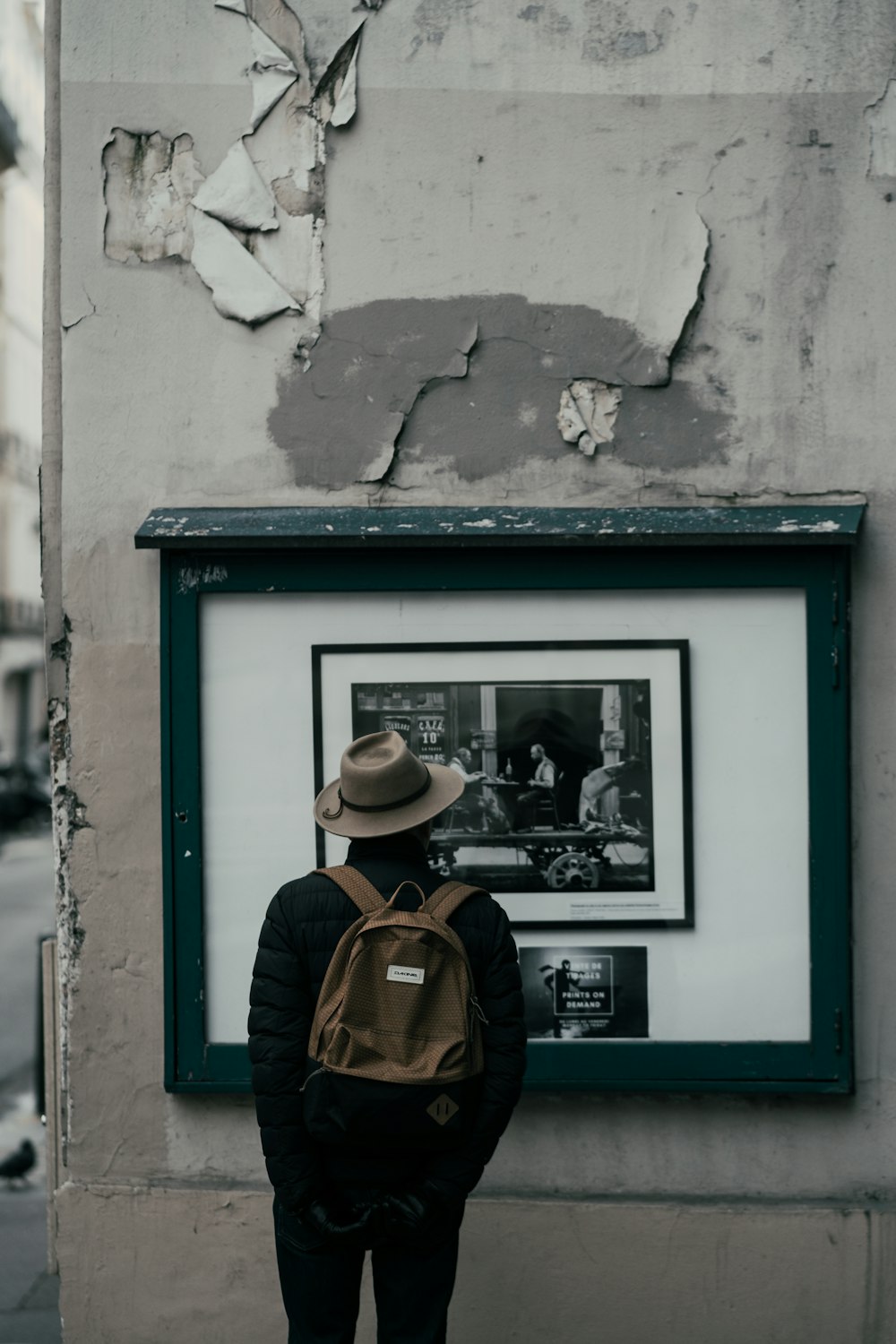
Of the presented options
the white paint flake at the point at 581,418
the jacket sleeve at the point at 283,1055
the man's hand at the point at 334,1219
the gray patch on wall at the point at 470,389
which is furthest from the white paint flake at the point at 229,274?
the man's hand at the point at 334,1219

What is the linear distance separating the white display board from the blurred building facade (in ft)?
112

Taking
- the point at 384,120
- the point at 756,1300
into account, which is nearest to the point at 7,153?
the point at 384,120

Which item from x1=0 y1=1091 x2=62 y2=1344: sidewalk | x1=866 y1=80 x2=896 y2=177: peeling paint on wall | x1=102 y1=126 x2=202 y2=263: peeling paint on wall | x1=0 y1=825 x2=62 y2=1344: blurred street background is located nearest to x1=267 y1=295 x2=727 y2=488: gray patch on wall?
x1=102 y1=126 x2=202 y2=263: peeling paint on wall

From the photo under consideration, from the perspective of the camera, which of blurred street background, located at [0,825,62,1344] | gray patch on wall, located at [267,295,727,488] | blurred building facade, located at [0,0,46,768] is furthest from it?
blurred building facade, located at [0,0,46,768]

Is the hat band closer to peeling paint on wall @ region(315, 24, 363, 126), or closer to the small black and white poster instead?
the small black and white poster

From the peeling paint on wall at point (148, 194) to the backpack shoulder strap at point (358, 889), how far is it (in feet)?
7.31

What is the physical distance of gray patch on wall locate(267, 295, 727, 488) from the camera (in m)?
4.16

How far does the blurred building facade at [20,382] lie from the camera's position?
3759 centimetres

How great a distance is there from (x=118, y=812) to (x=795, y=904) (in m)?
2.20

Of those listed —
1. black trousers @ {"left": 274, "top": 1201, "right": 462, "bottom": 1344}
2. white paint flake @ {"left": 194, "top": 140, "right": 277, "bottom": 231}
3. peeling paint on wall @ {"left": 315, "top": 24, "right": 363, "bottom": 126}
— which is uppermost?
peeling paint on wall @ {"left": 315, "top": 24, "right": 363, "bottom": 126}

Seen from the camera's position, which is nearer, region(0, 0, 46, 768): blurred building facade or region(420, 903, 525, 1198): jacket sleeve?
region(420, 903, 525, 1198): jacket sleeve

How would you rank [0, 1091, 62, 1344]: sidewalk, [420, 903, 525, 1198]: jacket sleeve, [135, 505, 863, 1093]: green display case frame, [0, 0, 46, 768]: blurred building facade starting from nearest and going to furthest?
1. [420, 903, 525, 1198]: jacket sleeve
2. [135, 505, 863, 1093]: green display case frame
3. [0, 1091, 62, 1344]: sidewalk
4. [0, 0, 46, 768]: blurred building facade

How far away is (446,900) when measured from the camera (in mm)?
3059

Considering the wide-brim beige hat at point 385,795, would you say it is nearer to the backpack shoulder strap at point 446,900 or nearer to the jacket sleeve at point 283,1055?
the backpack shoulder strap at point 446,900
